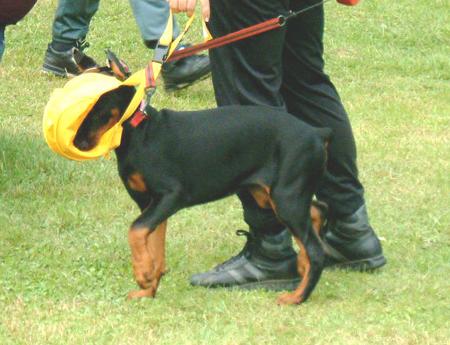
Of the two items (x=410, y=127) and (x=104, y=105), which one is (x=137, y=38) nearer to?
(x=410, y=127)

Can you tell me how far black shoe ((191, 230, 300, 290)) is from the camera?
192 inches

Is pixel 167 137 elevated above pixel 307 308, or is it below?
above

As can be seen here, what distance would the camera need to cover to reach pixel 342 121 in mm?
5035

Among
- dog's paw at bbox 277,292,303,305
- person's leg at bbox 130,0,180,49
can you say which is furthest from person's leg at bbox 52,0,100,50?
dog's paw at bbox 277,292,303,305

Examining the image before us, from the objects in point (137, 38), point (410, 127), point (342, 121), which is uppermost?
point (342, 121)

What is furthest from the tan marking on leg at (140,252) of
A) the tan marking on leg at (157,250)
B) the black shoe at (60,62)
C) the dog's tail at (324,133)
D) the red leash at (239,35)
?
the black shoe at (60,62)

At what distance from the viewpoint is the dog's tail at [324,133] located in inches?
182

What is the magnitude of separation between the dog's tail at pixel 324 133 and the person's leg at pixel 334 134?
11.1 inches

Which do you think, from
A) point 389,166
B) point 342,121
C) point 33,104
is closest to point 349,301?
point 342,121

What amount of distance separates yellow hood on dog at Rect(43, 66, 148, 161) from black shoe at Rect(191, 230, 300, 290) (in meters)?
0.86

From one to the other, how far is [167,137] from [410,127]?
3.67 m

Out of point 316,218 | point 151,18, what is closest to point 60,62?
point 151,18

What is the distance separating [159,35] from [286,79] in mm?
3254

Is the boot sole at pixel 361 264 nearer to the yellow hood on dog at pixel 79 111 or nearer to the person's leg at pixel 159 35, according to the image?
the yellow hood on dog at pixel 79 111
